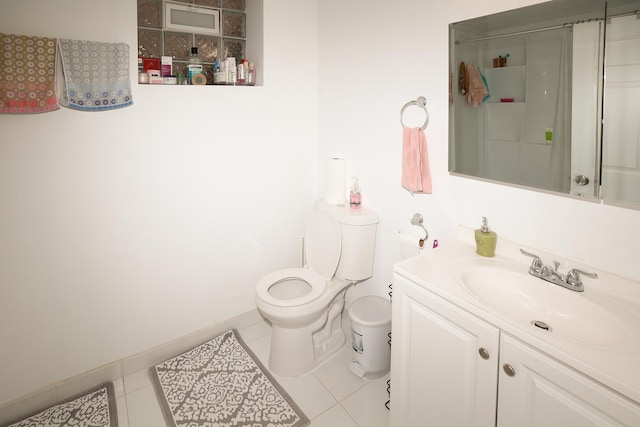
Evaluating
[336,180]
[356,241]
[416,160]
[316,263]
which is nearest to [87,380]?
[316,263]

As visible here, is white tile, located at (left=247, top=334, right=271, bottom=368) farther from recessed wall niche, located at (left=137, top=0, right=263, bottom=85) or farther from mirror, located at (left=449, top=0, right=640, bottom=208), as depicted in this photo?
recessed wall niche, located at (left=137, top=0, right=263, bottom=85)

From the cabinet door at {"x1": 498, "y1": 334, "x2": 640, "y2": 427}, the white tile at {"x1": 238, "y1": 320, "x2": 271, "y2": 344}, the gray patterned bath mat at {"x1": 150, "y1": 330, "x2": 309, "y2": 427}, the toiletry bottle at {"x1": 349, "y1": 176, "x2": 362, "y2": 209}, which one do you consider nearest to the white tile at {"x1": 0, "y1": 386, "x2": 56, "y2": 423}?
the gray patterned bath mat at {"x1": 150, "y1": 330, "x2": 309, "y2": 427}

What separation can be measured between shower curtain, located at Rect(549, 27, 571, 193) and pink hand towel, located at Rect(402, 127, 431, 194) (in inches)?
22.4

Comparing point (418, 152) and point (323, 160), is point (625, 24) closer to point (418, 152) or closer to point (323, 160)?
point (418, 152)

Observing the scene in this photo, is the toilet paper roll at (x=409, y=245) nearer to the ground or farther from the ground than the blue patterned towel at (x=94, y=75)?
nearer to the ground

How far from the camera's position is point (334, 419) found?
1931 millimetres

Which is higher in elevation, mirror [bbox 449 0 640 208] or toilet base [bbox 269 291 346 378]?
mirror [bbox 449 0 640 208]

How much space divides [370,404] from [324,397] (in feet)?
0.80

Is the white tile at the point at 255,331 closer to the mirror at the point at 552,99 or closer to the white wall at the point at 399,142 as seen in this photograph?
the white wall at the point at 399,142

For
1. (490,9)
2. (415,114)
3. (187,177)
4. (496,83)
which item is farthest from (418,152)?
(187,177)

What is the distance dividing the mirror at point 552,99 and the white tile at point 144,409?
191 cm

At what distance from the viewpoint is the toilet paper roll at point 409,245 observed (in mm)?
1949

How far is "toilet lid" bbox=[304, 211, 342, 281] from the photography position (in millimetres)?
2303

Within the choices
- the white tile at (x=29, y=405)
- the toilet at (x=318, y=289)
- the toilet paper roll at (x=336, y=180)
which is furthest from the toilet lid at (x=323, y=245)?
the white tile at (x=29, y=405)
